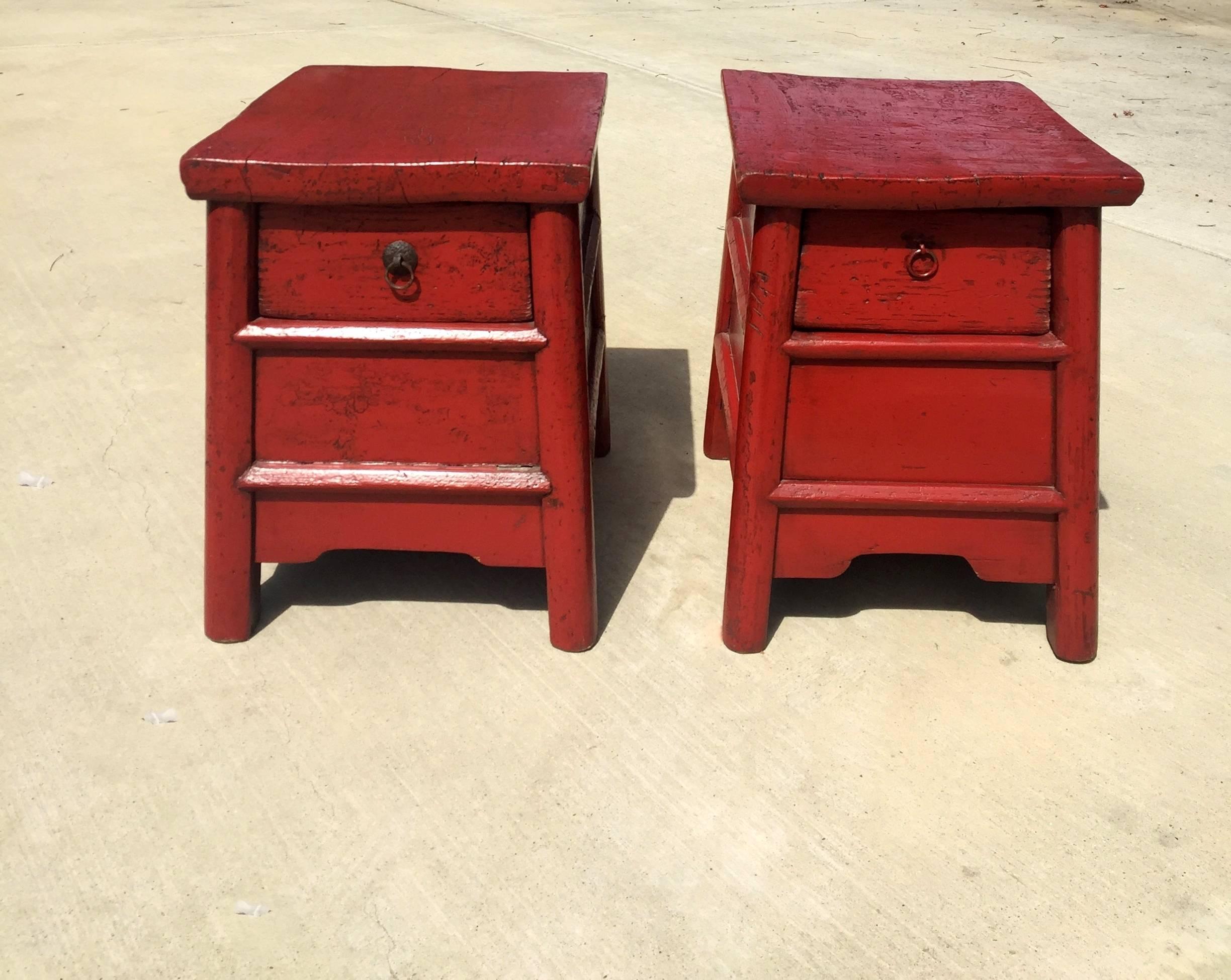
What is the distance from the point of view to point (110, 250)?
3.55 meters

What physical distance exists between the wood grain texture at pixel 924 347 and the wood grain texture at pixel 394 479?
0.47 metres

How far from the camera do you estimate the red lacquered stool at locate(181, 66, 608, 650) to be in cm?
168

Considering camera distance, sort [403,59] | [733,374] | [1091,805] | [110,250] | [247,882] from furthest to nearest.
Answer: [403,59] < [110,250] < [733,374] < [1091,805] < [247,882]

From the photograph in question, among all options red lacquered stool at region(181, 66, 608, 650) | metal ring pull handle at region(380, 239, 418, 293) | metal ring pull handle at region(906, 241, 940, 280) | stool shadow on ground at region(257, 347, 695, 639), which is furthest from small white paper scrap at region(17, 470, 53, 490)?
metal ring pull handle at region(906, 241, 940, 280)

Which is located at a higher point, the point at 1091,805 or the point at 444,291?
the point at 444,291

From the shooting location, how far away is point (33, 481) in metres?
2.44

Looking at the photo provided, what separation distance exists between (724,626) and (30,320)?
7.16 feet

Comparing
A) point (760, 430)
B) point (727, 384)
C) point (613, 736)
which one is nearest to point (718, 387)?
point (727, 384)

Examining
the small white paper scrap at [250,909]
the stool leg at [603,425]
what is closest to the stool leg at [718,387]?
the stool leg at [603,425]

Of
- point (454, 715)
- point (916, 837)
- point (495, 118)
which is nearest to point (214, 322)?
point (495, 118)

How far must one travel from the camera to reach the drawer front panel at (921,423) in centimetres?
180

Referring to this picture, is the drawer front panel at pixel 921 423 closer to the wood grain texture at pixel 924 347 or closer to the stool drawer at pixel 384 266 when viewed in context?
the wood grain texture at pixel 924 347

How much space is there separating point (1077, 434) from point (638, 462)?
3.42ft

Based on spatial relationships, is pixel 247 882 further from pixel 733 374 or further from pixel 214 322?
pixel 733 374
